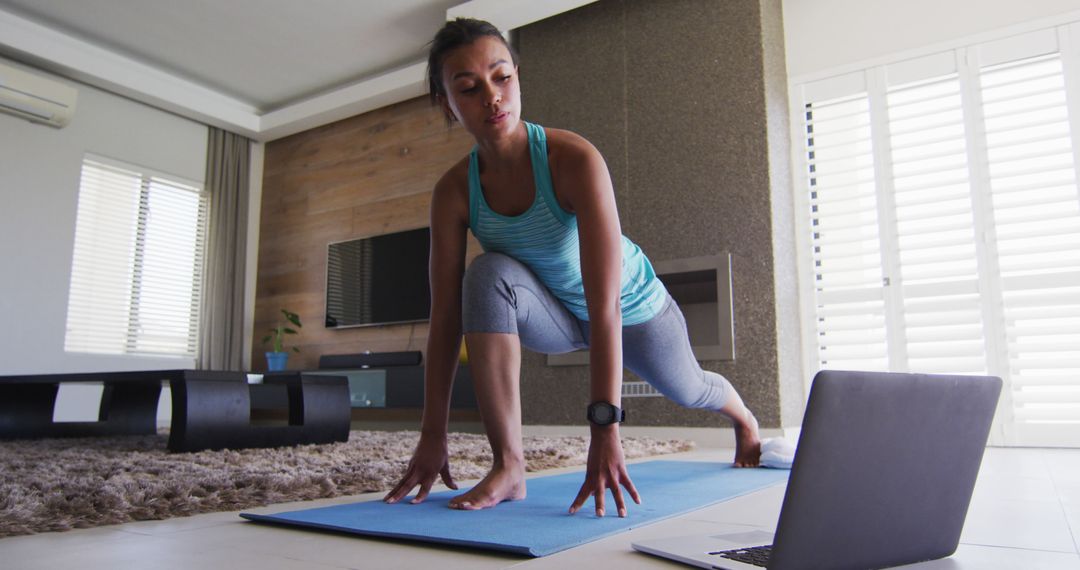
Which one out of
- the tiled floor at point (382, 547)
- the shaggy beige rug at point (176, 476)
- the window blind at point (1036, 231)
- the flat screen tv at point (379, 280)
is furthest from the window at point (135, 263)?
the window blind at point (1036, 231)

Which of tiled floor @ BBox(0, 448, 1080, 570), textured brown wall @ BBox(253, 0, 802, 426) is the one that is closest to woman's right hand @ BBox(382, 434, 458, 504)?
tiled floor @ BBox(0, 448, 1080, 570)

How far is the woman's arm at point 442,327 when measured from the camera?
130cm

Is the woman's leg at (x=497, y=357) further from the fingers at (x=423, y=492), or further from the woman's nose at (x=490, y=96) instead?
the woman's nose at (x=490, y=96)

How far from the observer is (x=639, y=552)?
3.03 ft

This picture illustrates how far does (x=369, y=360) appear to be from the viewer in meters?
4.68

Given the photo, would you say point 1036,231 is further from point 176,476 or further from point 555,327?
point 176,476

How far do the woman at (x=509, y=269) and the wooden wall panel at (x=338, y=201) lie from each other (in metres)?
3.32

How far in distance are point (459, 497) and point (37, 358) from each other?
443cm

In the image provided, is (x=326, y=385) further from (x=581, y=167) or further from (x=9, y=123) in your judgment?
(x=9, y=123)

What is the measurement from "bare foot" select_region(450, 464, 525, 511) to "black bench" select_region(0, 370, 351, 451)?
118 centimetres

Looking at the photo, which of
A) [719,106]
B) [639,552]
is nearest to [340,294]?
[719,106]

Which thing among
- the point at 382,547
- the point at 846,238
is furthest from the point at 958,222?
the point at 382,547

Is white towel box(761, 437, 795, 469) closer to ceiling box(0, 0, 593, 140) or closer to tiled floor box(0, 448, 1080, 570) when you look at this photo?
tiled floor box(0, 448, 1080, 570)

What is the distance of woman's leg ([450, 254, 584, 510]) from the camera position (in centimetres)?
122
